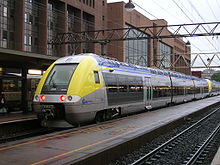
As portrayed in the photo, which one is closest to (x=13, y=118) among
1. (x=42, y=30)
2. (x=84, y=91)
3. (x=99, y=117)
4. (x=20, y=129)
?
(x=20, y=129)

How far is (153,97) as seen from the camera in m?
19.7

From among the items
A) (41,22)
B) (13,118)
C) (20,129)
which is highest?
(41,22)

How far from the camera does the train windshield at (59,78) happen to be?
11.3 metres

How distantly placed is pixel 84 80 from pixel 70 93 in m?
0.82

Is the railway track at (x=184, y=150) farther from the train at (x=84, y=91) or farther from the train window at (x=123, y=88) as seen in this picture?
the train window at (x=123, y=88)

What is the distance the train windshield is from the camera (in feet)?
37.0

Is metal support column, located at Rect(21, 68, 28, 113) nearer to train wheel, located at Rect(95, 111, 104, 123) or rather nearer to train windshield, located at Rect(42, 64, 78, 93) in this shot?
train windshield, located at Rect(42, 64, 78, 93)

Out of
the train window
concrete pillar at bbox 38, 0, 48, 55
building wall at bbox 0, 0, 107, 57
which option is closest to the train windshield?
the train window

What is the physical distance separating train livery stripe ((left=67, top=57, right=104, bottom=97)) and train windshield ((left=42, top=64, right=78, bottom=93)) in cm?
27

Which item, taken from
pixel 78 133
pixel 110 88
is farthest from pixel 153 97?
pixel 78 133

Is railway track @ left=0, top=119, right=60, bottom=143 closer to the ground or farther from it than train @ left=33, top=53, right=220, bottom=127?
closer to the ground

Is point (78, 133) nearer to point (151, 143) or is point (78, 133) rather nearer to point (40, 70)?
point (151, 143)

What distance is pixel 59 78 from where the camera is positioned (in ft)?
38.3

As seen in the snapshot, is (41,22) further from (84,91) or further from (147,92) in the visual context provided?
(84,91)
